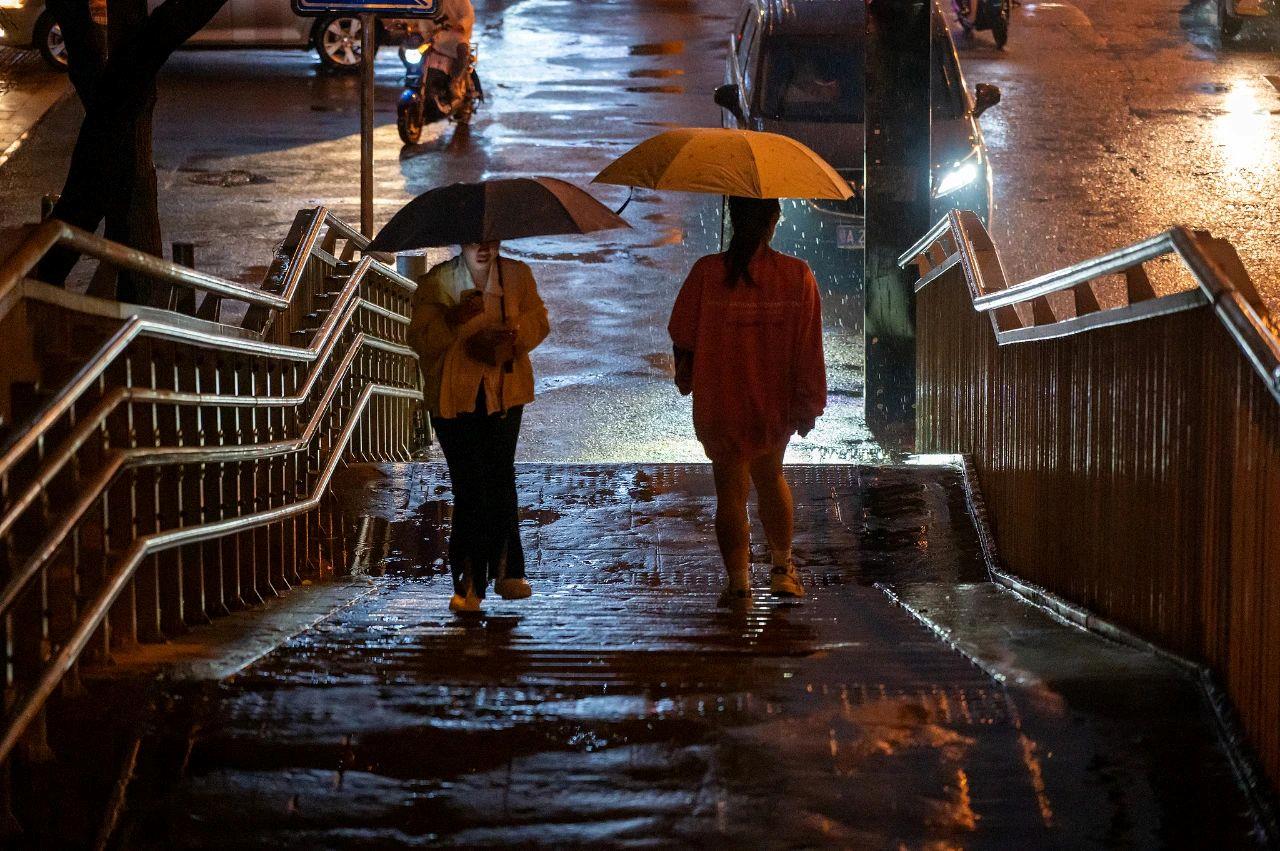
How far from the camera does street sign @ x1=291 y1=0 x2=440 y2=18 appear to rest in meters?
11.0

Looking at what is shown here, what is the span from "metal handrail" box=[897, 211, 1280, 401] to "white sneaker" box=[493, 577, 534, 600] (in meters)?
2.21

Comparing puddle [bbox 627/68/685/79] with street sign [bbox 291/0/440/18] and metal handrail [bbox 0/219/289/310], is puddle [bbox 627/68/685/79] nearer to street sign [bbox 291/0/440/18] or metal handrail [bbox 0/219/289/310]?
street sign [bbox 291/0/440/18]

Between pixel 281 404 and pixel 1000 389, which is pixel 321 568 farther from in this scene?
pixel 1000 389

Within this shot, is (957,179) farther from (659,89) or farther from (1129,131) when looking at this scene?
(659,89)

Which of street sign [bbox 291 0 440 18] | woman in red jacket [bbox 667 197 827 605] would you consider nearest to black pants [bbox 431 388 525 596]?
woman in red jacket [bbox 667 197 827 605]

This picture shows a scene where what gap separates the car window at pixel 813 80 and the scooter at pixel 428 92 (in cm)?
527

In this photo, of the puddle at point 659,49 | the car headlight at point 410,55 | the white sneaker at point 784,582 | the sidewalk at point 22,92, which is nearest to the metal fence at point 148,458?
the white sneaker at point 784,582

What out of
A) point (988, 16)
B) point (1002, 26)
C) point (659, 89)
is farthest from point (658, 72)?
point (1002, 26)

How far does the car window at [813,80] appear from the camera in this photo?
A: 49.2ft

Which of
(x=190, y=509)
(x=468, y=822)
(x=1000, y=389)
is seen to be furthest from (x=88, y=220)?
(x=468, y=822)

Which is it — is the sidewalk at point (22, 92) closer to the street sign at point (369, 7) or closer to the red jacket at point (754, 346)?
the street sign at point (369, 7)

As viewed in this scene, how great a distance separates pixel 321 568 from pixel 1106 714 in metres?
4.61

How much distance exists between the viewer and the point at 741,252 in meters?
6.25

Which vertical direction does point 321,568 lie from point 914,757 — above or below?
below
